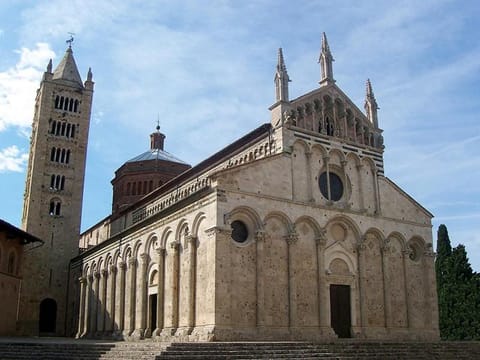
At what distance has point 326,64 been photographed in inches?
1136

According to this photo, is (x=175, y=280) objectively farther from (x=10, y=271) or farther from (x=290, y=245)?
(x=10, y=271)

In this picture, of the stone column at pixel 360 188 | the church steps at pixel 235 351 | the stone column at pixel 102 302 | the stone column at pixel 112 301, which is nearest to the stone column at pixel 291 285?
the church steps at pixel 235 351

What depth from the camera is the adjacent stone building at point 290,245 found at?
22.5m

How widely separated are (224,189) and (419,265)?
1277 centimetres

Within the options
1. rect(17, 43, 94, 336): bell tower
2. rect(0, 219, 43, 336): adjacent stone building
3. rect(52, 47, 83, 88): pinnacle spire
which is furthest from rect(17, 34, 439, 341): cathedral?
rect(52, 47, 83, 88): pinnacle spire

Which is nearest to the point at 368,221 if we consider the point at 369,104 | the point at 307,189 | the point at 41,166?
the point at 307,189

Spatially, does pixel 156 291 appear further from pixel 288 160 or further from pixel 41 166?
pixel 41 166

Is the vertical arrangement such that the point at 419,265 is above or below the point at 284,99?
below

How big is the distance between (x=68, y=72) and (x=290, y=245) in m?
28.8

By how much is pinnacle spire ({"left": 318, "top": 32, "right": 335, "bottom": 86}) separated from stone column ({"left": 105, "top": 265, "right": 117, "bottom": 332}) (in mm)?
16460

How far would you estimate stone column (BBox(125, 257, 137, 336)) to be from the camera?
28562mm

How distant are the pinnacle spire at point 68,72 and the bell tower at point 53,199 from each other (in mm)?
177

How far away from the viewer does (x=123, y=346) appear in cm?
1855

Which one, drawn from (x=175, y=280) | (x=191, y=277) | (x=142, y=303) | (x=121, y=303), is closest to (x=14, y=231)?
(x=121, y=303)
